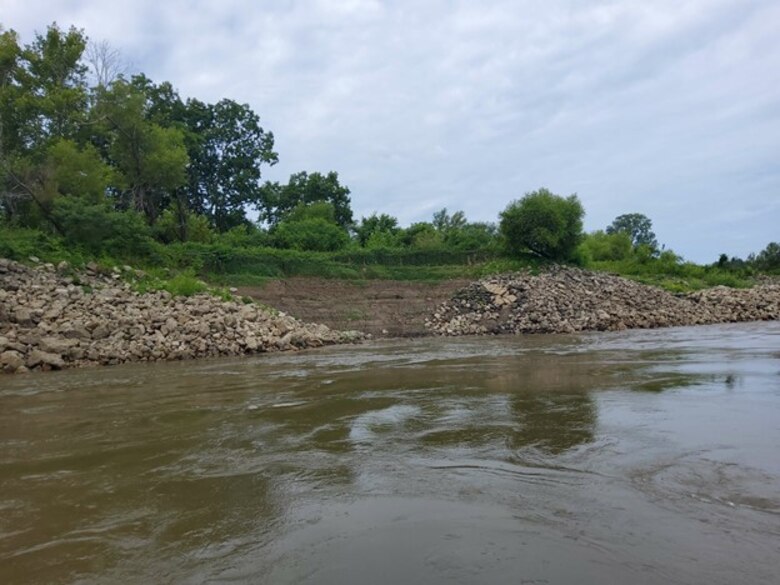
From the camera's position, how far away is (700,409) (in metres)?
6.66

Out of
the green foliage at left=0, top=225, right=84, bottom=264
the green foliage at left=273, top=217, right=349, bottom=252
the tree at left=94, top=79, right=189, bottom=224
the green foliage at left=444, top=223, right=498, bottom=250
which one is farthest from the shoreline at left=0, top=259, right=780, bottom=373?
the tree at left=94, top=79, right=189, bottom=224

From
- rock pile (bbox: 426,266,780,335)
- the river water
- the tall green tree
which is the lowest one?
the river water

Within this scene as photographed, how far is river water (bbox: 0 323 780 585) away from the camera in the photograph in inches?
121

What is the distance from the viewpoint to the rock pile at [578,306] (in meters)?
25.7

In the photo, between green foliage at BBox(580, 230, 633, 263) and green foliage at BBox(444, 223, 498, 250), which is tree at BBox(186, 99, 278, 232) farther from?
green foliage at BBox(580, 230, 633, 263)

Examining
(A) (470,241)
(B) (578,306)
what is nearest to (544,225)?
(A) (470,241)

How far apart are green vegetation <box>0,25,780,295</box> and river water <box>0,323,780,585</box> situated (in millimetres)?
16190

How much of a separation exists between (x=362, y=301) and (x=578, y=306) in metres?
9.98

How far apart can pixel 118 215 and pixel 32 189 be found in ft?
16.9

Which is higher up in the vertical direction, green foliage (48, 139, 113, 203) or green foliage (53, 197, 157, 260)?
green foliage (48, 139, 113, 203)

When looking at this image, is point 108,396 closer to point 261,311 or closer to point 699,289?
point 261,311

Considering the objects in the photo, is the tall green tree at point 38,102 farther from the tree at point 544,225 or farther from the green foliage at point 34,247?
the tree at point 544,225

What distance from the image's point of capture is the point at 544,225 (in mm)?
33188

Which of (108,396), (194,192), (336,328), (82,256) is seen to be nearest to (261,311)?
(336,328)
